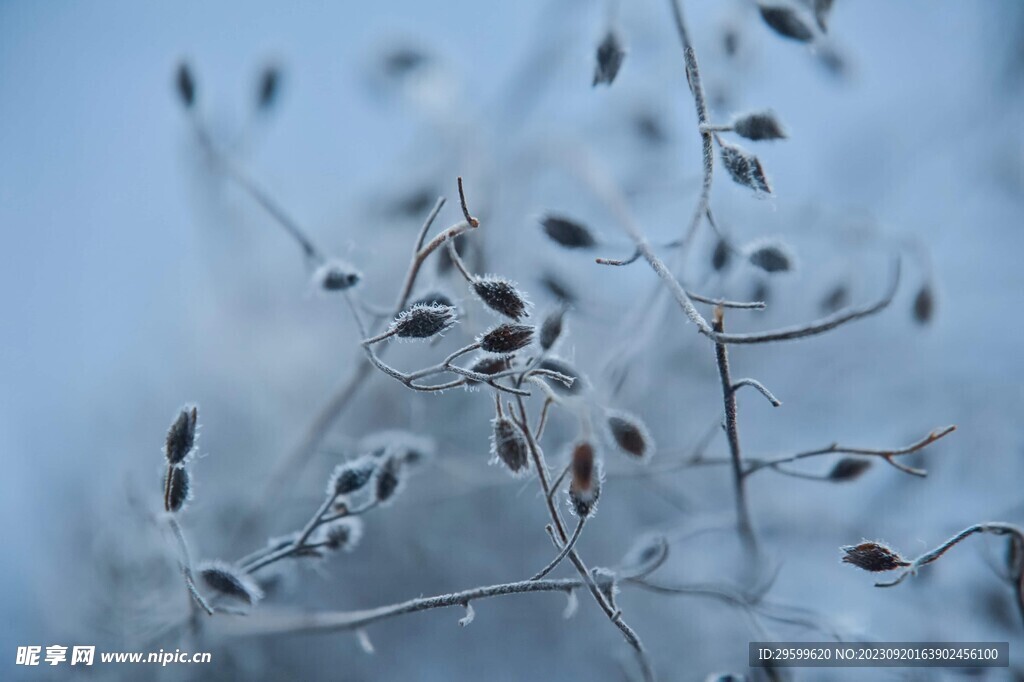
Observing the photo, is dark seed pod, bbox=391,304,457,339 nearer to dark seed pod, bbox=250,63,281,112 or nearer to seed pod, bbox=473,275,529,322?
seed pod, bbox=473,275,529,322

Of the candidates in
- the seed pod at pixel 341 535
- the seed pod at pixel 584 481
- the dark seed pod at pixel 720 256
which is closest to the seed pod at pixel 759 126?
the dark seed pod at pixel 720 256

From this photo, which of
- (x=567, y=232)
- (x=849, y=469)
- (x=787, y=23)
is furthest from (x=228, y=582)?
(x=787, y=23)

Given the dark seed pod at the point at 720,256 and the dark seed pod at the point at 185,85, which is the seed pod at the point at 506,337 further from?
the dark seed pod at the point at 185,85

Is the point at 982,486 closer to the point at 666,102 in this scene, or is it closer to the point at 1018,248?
the point at 1018,248

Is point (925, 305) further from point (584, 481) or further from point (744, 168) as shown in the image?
point (584, 481)

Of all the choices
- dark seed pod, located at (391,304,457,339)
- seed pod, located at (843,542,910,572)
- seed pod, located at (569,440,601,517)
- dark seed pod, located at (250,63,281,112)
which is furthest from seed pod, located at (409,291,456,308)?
dark seed pod, located at (250,63,281,112)
